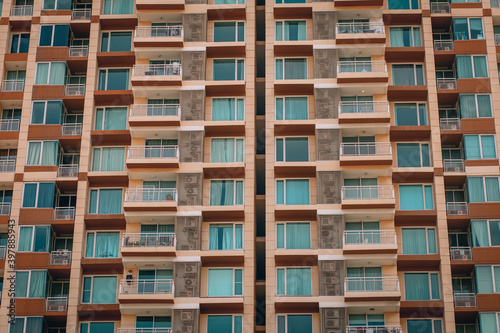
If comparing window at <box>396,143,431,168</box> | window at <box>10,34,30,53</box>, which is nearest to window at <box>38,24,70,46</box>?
window at <box>10,34,30,53</box>

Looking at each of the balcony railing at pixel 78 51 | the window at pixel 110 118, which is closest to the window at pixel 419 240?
the window at pixel 110 118

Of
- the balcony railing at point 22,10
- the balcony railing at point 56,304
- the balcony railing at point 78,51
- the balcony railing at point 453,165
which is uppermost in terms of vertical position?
the balcony railing at point 22,10

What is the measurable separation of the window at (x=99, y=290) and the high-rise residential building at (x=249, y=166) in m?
0.12

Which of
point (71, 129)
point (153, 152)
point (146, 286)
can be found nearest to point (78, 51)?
point (71, 129)

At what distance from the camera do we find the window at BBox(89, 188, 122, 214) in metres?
71.7

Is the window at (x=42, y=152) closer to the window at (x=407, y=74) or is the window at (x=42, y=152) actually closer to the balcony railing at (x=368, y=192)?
the balcony railing at (x=368, y=192)

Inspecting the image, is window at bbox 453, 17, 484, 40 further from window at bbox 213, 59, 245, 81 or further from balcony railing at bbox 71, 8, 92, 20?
balcony railing at bbox 71, 8, 92, 20

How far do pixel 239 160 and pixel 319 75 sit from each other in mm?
9861

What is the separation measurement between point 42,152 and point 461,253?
34.8 m

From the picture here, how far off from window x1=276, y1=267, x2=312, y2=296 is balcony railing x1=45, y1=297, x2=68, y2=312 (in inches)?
651

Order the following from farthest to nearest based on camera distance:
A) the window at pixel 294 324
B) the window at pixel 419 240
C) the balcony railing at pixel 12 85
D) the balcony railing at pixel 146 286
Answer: the balcony railing at pixel 12 85 → the window at pixel 419 240 → the balcony railing at pixel 146 286 → the window at pixel 294 324

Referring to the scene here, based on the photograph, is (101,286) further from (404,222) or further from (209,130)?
(404,222)

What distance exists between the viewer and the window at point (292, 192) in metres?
70.3

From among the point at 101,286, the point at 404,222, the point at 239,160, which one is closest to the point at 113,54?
the point at 239,160
